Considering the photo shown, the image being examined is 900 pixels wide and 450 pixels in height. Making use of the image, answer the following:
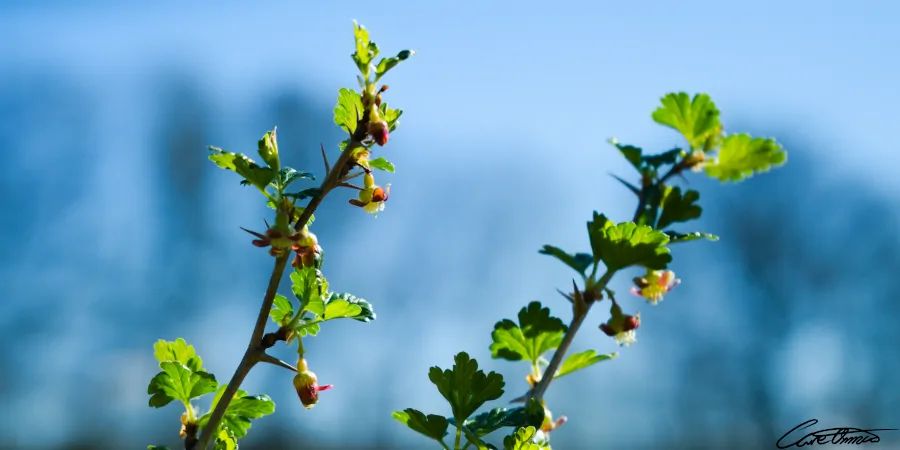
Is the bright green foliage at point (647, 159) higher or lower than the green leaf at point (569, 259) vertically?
higher

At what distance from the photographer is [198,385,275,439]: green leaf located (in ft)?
2.04

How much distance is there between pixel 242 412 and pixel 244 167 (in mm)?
194

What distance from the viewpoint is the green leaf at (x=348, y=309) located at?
60cm

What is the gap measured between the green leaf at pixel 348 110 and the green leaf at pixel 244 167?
7 cm

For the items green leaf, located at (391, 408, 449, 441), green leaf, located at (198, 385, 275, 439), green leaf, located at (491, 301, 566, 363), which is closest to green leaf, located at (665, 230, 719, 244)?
green leaf, located at (491, 301, 566, 363)

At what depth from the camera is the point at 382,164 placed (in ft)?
2.03

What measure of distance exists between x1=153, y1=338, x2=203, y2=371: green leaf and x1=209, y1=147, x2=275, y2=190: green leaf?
6.6 inches

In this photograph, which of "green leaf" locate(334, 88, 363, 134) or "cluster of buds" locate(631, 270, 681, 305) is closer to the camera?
"green leaf" locate(334, 88, 363, 134)

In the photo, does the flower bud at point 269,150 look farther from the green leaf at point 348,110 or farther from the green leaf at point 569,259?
the green leaf at point 569,259

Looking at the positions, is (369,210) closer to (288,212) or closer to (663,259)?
(288,212)

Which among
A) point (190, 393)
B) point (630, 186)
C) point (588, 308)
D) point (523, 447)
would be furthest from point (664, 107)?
point (190, 393)

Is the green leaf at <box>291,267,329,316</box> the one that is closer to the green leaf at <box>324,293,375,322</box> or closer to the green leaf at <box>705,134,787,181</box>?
the green leaf at <box>324,293,375,322</box>

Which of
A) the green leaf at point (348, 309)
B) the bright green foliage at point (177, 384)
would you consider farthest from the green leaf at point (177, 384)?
the green leaf at point (348, 309)
